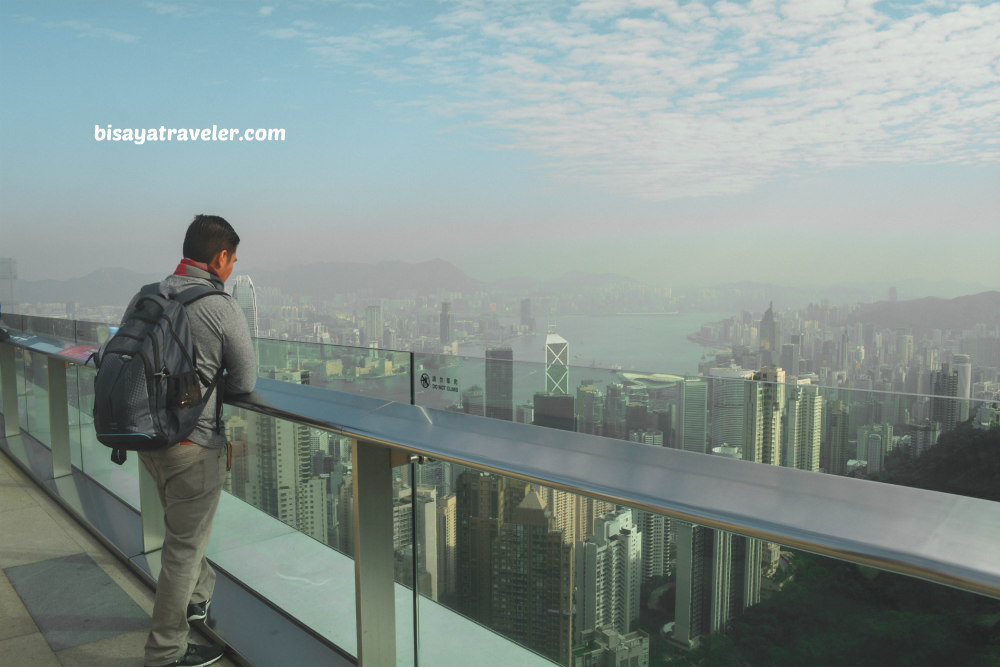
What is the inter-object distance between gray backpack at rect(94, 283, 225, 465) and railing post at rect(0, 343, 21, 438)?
13.6ft

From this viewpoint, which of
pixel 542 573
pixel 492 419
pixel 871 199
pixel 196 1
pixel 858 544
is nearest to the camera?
pixel 858 544

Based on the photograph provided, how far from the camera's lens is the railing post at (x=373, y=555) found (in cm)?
153

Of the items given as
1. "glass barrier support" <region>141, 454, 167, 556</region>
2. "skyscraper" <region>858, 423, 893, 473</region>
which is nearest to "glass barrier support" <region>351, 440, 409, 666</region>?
"skyscraper" <region>858, 423, 893, 473</region>

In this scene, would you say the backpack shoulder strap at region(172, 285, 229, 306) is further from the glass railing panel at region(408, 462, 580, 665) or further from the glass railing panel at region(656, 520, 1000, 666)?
the glass railing panel at region(656, 520, 1000, 666)

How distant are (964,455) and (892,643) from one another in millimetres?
359

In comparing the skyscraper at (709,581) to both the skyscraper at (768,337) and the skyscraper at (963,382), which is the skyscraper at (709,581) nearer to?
the skyscraper at (963,382)

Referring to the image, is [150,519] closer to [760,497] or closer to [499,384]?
[499,384]

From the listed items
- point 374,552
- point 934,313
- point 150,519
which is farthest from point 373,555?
point 934,313

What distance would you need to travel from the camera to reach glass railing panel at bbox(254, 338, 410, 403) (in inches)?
63.5

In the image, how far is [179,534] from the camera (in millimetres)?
1912

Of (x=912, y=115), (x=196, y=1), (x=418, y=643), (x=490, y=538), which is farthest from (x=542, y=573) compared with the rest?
(x=912, y=115)

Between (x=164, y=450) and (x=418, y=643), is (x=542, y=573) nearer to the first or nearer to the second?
(x=418, y=643)

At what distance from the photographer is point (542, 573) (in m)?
1.51

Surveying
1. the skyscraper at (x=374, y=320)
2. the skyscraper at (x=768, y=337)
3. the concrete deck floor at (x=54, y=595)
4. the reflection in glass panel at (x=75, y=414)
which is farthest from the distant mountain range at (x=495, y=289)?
the concrete deck floor at (x=54, y=595)
